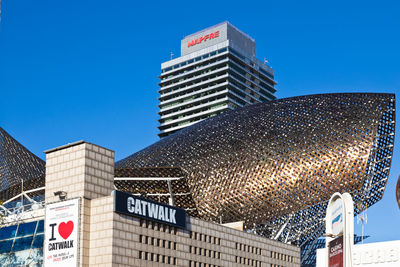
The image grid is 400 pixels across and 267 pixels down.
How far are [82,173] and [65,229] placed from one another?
5.04m

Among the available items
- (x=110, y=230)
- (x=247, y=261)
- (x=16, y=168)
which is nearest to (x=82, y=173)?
(x=110, y=230)

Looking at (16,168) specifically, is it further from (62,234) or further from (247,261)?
(62,234)

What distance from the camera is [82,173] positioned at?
217 feet

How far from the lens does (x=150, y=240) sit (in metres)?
67.0

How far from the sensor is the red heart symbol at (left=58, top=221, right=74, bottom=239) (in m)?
64.2

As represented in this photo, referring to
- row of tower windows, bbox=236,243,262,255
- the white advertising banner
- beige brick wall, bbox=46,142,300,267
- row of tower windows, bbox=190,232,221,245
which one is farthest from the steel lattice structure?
the white advertising banner

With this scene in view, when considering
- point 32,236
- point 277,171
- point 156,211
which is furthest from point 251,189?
point 32,236

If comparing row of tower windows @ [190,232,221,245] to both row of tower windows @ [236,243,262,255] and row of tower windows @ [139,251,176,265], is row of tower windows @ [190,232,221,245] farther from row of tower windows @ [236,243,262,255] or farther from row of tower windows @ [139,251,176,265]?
row of tower windows @ [139,251,176,265]

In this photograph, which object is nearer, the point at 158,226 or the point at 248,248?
the point at 158,226

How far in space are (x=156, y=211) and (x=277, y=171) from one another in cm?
2475

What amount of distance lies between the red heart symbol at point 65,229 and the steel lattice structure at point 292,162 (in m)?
29.2

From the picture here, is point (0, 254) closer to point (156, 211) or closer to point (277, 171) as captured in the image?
point (156, 211)

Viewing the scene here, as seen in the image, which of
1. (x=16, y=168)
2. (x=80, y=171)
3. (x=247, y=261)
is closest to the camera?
(x=80, y=171)

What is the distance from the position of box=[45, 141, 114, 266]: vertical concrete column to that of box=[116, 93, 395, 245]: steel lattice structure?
974 inches
